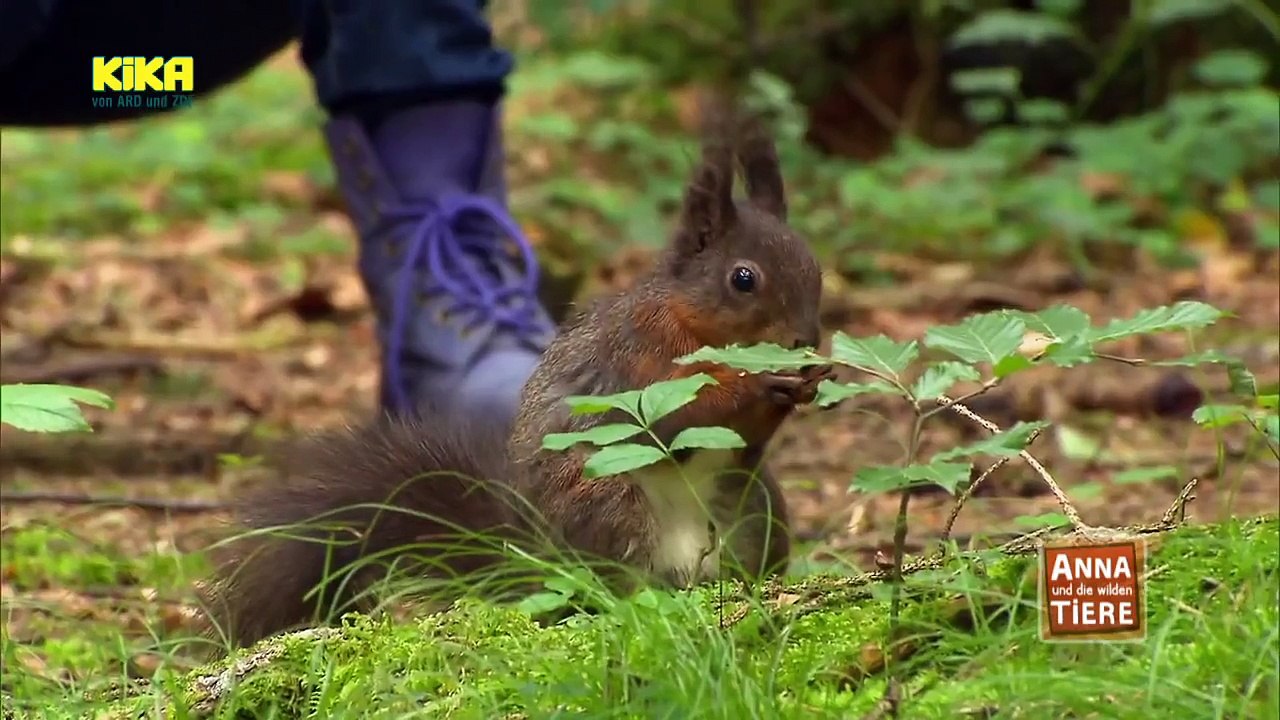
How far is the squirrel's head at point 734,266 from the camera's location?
2328mm

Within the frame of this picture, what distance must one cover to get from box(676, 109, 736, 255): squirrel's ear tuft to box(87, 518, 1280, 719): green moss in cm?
63

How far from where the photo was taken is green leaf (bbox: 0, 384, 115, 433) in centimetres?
179

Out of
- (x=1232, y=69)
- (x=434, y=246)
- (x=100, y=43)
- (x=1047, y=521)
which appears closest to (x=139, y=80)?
(x=100, y=43)

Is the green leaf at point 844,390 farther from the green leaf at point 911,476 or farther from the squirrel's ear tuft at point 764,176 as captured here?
the squirrel's ear tuft at point 764,176

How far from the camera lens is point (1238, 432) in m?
3.72

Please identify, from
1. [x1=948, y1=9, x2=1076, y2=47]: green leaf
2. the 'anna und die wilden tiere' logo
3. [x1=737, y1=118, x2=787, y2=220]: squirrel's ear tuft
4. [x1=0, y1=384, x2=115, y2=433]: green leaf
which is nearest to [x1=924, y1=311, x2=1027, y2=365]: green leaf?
[x1=737, y1=118, x2=787, y2=220]: squirrel's ear tuft

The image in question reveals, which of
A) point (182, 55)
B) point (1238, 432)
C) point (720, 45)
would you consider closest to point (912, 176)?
point (720, 45)

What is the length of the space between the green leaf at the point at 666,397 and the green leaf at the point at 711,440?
0.04m

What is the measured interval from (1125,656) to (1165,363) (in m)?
0.32

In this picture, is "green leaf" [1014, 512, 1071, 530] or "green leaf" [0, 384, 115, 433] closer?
"green leaf" [0, 384, 115, 433]

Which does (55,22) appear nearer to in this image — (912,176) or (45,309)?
(45,309)

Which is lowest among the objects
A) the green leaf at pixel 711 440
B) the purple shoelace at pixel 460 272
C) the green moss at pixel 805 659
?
the purple shoelace at pixel 460 272

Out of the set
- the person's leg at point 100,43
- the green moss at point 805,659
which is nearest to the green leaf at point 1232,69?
the person's leg at point 100,43

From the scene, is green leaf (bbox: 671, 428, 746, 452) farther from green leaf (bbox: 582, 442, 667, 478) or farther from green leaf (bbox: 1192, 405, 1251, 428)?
green leaf (bbox: 1192, 405, 1251, 428)
